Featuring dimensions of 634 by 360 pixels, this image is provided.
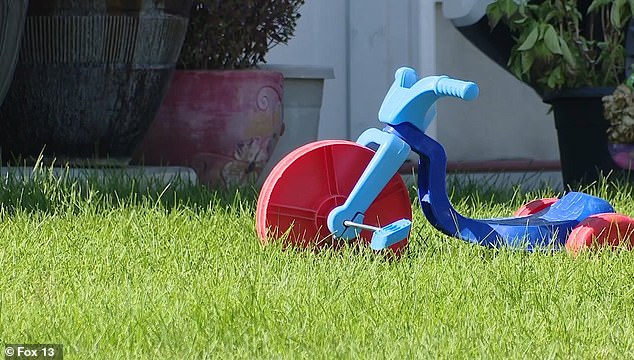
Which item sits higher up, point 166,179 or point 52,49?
point 52,49

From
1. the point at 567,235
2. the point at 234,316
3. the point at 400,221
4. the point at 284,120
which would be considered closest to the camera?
the point at 234,316

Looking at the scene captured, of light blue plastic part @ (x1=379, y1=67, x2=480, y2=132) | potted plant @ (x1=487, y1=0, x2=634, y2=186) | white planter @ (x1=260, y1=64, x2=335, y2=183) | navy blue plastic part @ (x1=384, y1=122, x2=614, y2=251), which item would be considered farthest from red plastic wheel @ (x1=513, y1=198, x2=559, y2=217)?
white planter @ (x1=260, y1=64, x2=335, y2=183)

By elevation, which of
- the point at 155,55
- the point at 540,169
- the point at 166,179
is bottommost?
the point at 540,169

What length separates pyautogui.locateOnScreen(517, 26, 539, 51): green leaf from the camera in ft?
15.0

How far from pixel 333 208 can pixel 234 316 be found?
2.56ft

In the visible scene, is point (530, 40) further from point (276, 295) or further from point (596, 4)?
point (276, 295)

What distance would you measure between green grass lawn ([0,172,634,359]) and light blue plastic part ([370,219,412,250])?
31 millimetres

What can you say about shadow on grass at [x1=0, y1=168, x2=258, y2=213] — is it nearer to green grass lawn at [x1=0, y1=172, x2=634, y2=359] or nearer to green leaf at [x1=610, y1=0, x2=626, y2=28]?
green grass lawn at [x1=0, y1=172, x2=634, y2=359]

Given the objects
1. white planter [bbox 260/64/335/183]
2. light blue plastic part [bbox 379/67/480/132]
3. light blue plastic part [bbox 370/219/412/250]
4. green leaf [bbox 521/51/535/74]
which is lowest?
white planter [bbox 260/64/335/183]

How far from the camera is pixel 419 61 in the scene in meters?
6.02

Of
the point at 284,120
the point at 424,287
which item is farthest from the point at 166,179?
the point at 424,287

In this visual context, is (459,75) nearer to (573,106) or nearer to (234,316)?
(573,106)

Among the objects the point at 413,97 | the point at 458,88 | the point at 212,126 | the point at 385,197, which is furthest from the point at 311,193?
the point at 212,126

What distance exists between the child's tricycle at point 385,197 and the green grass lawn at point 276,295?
0.06 meters
